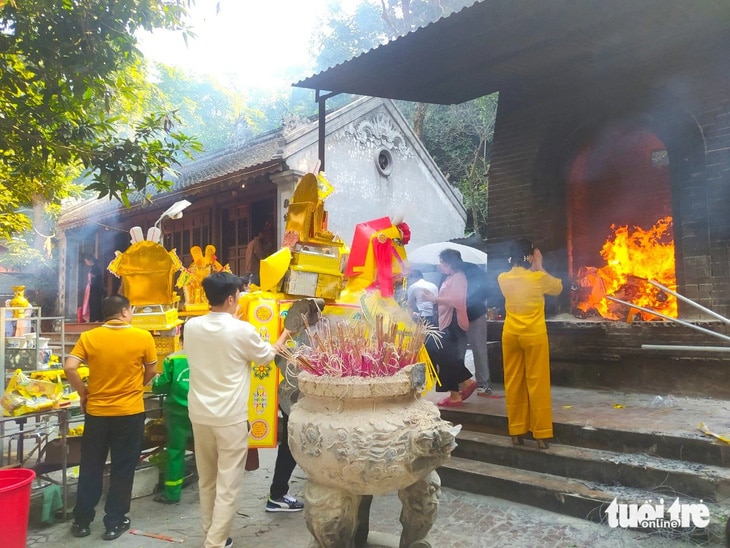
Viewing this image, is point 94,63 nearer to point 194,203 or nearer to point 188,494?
point 188,494

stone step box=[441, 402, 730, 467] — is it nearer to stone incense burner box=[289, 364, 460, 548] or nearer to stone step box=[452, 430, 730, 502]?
stone step box=[452, 430, 730, 502]

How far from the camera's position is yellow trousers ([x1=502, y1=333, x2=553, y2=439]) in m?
4.76

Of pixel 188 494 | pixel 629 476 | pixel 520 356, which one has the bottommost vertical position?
pixel 188 494

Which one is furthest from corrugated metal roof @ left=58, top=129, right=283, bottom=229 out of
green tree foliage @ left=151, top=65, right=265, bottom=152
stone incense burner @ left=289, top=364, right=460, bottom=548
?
green tree foliage @ left=151, top=65, right=265, bottom=152

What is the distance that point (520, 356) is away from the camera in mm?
4945

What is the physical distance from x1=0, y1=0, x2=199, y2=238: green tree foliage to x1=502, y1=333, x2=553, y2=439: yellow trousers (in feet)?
13.4

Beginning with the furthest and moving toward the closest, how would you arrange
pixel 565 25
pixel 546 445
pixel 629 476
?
pixel 565 25 → pixel 546 445 → pixel 629 476

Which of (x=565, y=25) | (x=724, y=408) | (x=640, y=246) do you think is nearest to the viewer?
(x=724, y=408)

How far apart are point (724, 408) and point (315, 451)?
4.55 m

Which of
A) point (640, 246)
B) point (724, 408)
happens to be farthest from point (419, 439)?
point (640, 246)

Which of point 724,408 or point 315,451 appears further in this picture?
point 724,408

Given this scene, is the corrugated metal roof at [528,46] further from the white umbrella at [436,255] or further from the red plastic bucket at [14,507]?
the red plastic bucket at [14,507]

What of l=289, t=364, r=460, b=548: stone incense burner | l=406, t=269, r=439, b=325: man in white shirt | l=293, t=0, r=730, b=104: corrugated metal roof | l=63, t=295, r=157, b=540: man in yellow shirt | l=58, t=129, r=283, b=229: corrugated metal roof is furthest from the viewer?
l=58, t=129, r=283, b=229: corrugated metal roof

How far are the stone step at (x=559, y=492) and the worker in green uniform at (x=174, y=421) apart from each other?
241cm
